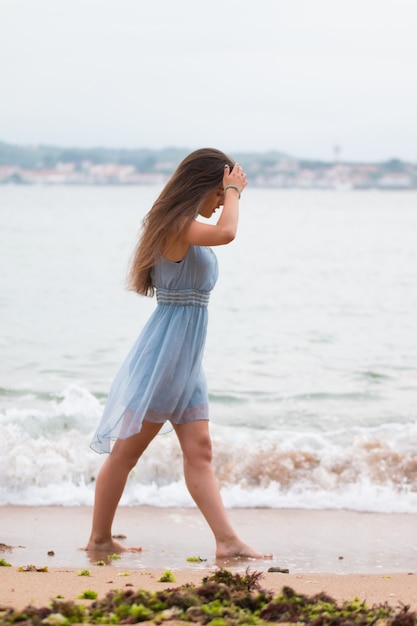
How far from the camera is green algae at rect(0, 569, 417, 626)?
126 inches

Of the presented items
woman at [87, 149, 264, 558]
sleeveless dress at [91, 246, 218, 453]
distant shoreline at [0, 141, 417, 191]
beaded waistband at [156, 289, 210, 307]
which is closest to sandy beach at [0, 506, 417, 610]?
woman at [87, 149, 264, 558]

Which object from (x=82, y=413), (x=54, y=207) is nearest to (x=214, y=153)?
(x=82, y=413)

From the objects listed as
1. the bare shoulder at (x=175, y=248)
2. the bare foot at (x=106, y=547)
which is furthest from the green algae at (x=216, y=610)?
the bare shoulder at (x=175, y=248)

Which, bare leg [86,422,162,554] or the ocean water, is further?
the ocean water

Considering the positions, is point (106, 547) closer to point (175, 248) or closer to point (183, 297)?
point (183, 297)

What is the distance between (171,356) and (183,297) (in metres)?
0.28

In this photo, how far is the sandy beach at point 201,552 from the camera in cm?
395

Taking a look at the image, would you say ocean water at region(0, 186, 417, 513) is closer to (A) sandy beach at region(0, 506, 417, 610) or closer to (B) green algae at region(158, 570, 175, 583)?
(A) sandy beach at region(0, 506, 417, 610)

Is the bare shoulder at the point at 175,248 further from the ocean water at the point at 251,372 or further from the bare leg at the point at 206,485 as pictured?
the ocean water at the point at 251,372

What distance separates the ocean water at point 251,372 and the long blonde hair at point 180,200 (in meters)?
2.27

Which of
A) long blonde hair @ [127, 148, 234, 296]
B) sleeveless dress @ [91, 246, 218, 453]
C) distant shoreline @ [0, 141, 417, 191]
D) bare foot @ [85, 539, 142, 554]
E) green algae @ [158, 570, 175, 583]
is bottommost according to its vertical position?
green algae @ [158, 570, 175, 583]

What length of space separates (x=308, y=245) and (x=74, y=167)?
35425 mm

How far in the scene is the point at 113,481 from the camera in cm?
491

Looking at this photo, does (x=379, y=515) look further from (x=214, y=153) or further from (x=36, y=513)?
(x=214, y=153)
